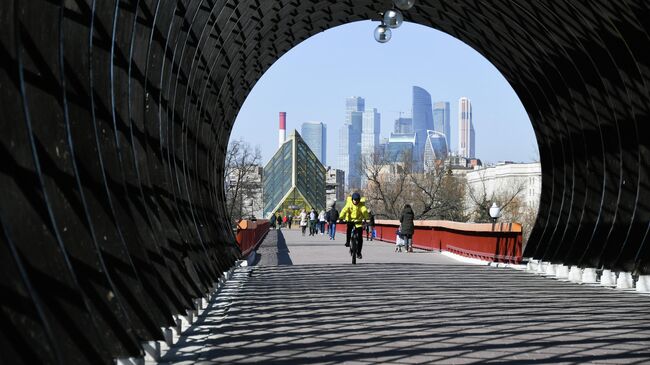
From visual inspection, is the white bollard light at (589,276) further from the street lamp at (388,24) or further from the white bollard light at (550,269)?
the street lamp at (388,24)

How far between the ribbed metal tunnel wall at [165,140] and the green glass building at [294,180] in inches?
4996

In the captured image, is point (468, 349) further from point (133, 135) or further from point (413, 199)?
point (413, 199)

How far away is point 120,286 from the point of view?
9.61 metres

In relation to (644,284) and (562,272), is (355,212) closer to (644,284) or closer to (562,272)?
(562,272)

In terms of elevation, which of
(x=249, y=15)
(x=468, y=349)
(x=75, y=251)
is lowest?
(x=468, y=349)

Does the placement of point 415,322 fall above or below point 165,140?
below

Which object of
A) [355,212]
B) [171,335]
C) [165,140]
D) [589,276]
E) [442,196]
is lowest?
[171,335]

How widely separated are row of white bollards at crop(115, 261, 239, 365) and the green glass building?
5573 inches

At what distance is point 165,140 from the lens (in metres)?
15.3

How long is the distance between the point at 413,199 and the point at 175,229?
10343 centimetres

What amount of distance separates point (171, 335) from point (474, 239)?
71.3ft

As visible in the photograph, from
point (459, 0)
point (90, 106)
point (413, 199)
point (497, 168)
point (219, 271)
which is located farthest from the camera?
point (497, 168)

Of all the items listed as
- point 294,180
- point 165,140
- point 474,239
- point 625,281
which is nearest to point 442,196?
point 294,180

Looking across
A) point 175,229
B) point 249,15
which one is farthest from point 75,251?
point 249,15
